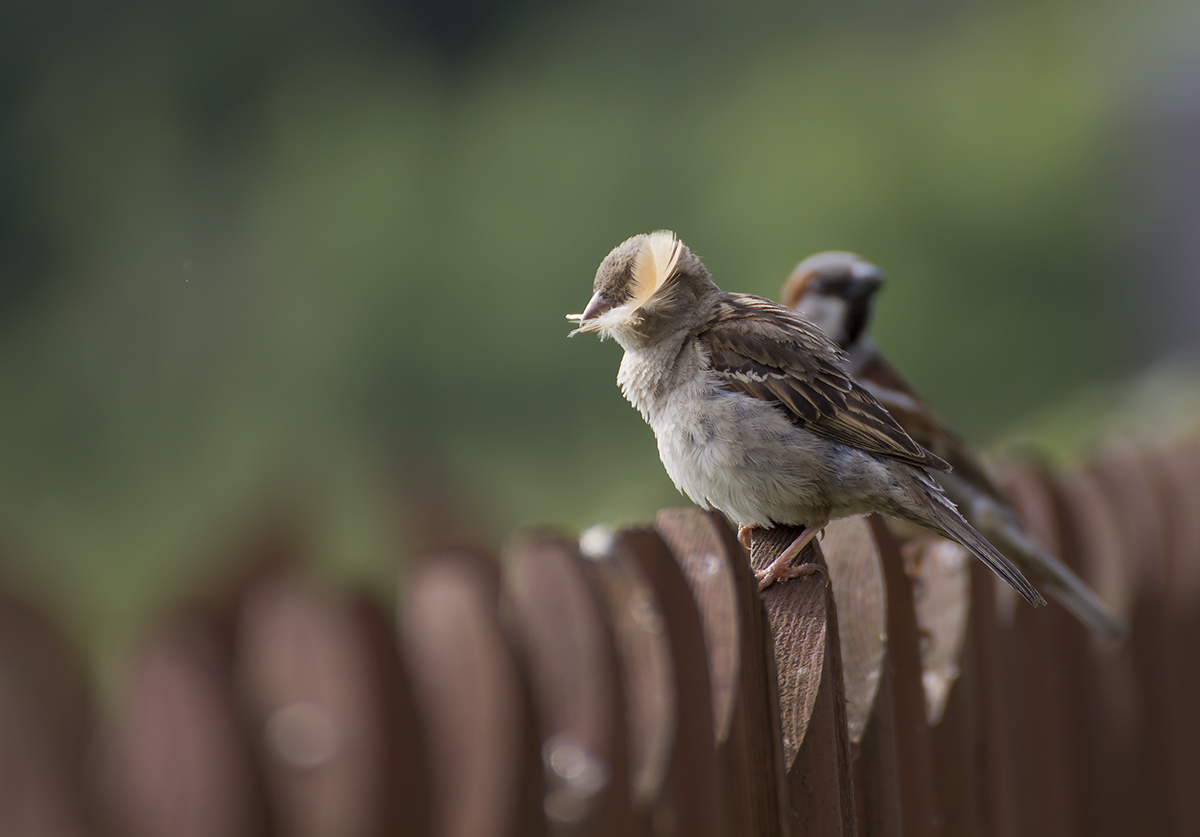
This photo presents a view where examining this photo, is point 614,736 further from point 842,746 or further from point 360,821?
point 842,746

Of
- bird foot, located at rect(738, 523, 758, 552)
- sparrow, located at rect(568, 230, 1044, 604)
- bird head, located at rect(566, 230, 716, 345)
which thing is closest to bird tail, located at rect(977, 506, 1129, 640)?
sparrow, located at rect(568, 230, 1044, 604)

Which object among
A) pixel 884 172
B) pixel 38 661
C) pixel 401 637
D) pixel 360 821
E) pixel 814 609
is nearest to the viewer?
pixel 38 661

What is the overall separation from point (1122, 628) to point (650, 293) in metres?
1.16

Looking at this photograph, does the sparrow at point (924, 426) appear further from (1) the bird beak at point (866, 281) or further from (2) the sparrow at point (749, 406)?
(2) the sparrow at point (749, 406)

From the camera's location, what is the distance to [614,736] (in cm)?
113

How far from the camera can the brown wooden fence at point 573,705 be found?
2.76 ft

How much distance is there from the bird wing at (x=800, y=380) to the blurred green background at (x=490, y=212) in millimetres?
7467

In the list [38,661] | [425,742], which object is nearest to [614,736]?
[425,742]

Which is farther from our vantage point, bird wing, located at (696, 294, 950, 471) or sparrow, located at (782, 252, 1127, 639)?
sparrow, located at (782, 252, 1127, 639)

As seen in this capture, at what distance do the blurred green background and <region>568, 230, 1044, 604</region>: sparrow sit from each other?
746 cm

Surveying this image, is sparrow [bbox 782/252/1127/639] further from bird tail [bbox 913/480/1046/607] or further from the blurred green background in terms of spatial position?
the blurred green background

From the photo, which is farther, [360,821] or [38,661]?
[360,821]

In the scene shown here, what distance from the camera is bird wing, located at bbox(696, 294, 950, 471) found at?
1932 mm

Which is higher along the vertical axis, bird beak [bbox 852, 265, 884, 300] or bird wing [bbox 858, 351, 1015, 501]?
bird beak [bbox 852, 265, 884, 300]
